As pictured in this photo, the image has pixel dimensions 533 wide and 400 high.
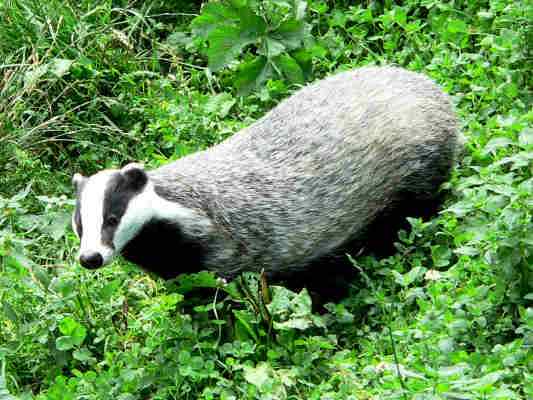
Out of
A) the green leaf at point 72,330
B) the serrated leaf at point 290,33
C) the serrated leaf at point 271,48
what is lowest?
the green leaf at point 72,330

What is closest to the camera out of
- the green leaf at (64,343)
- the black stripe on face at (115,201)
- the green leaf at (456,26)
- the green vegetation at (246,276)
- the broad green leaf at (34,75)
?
the green vegetation at (246,276)

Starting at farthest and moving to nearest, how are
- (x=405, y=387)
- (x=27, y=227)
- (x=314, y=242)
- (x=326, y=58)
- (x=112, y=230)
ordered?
1. (x=326, y=58)
2. (x=27, y=227)
3. (x=314, y=242)
4. (x=112, y=230)
5. (x=405, y=387)

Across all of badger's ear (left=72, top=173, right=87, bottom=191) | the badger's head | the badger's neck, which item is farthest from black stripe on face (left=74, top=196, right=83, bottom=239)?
the badger's neck

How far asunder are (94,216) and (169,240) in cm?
47

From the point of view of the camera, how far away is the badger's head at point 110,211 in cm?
469

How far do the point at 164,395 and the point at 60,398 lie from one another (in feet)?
1.54

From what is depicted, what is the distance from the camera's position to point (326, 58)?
7.20 m

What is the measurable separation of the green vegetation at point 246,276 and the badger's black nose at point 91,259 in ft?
1.27

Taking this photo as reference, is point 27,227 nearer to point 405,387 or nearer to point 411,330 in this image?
point 411,330

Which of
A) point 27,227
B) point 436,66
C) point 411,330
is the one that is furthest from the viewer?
point 436,66

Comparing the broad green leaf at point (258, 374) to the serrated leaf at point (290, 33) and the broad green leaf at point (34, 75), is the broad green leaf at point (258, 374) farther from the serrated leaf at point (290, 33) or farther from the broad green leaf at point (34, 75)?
the broad green leaf at point (34, 75)

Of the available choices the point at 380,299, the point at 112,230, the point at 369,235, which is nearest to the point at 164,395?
the point at 112,230

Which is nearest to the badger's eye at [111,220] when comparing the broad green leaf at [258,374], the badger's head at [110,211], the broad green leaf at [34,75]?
the badger's head at [110,211]

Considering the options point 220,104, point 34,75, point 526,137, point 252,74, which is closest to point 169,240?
point 526,137
